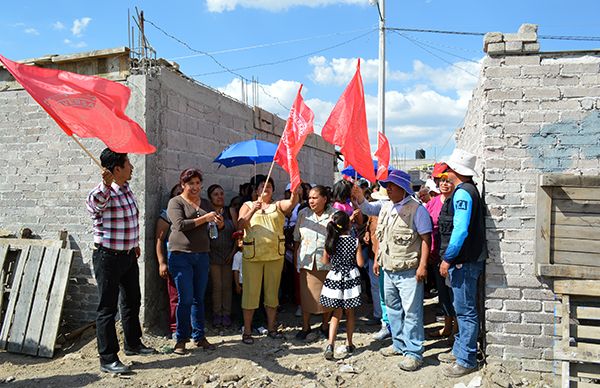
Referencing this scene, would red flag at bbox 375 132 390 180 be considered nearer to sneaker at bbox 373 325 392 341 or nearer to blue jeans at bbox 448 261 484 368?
blue jeans at bbox 448 261 484 368

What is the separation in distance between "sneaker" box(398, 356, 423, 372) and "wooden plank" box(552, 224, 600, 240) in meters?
1.75

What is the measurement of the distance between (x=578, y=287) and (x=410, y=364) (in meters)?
1.65

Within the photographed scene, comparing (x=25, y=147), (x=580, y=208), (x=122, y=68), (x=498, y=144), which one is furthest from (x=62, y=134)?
(x=580, y=208)

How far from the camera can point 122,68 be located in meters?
5.86

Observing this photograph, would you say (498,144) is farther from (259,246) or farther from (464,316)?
(259,246)

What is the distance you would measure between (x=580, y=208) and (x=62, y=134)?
571cm

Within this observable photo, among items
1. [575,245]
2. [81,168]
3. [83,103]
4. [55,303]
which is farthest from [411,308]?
[81,168]

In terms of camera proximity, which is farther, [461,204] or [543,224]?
[461,204]

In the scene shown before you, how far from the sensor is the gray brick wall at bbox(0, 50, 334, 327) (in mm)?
5520

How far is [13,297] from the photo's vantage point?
5.33m

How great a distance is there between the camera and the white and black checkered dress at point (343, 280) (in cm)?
490

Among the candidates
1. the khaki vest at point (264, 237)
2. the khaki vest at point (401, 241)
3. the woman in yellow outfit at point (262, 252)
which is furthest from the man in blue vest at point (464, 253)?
the khaki vest at point (264, 237)

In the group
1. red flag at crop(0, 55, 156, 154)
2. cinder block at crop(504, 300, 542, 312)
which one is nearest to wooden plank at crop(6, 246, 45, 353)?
red flag at crop(0, 55, 156, 154)

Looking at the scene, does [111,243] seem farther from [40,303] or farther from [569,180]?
[569,180]
